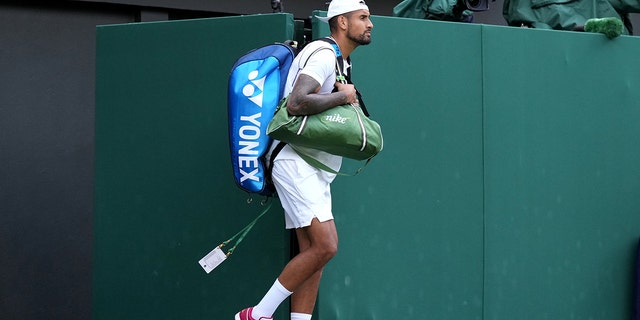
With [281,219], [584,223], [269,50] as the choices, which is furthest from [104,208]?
[584,223]

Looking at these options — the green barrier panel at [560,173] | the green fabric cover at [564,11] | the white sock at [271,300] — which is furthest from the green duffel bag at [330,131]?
the green fabric cover at [564,11]

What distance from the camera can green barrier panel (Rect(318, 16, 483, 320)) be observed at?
24.6 feet

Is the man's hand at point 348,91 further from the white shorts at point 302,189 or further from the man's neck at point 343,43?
the white shorts at point 302,189

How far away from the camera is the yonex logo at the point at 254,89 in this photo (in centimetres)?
675

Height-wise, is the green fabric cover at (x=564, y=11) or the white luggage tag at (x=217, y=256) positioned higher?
the green fabric cover at (x=564, y=11)

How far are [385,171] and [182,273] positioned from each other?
1.35 meters

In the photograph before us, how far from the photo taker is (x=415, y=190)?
7.74 meters

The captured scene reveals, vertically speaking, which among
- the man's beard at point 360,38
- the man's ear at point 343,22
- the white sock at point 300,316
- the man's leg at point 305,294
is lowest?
the white sock at point 300,316

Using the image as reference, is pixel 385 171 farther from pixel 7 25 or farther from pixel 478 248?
pixel 7 25

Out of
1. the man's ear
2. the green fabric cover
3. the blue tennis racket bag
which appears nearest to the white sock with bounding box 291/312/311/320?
the blue tennis racket bag

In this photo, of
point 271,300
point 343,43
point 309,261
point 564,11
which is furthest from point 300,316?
point 564,11

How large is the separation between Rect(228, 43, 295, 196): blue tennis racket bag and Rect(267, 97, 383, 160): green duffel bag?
253 mm

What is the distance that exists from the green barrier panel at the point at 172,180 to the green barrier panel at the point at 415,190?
471 mm

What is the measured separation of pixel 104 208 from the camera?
313 inches
